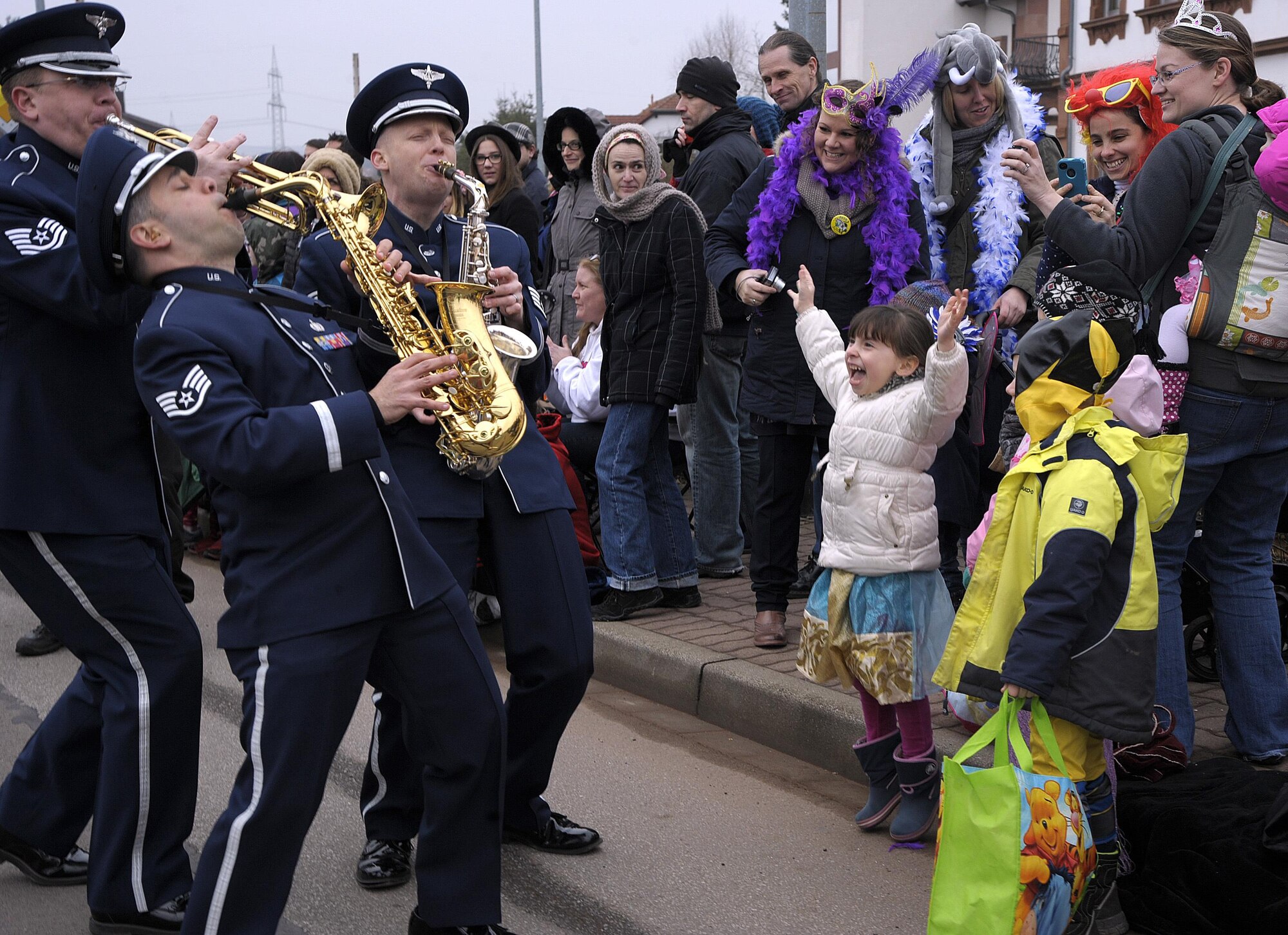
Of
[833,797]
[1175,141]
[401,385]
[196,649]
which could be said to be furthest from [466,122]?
[833,797]

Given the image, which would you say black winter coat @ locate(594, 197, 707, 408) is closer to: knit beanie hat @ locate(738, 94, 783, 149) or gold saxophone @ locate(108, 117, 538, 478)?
knit beanie hat @ locate(738, 94, 783, 149)

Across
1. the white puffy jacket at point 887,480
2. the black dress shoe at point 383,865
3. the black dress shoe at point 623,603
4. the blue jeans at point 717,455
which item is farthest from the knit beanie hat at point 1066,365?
the blue jeans at point 717,455

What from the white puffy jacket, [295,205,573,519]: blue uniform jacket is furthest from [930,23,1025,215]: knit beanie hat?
[295,205,573,519]: blue uniform jacket

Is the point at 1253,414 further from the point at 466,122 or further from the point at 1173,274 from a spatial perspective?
the point at 466,122

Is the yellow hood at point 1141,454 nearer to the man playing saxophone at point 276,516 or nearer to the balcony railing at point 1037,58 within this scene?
the man playing saxophone at point 276,516

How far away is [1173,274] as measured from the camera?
166 inches

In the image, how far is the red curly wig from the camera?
4582mm

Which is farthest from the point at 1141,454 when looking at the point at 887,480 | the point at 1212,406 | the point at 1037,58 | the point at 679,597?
the point at 1037,58

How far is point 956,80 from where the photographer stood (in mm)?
5348

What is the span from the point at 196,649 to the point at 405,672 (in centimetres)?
77

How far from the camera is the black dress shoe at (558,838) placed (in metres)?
4.02

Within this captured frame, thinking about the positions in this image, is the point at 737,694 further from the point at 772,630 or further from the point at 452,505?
the point at 452,505

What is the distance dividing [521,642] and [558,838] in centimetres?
67

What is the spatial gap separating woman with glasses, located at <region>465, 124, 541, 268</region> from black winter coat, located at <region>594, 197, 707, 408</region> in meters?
2.48
